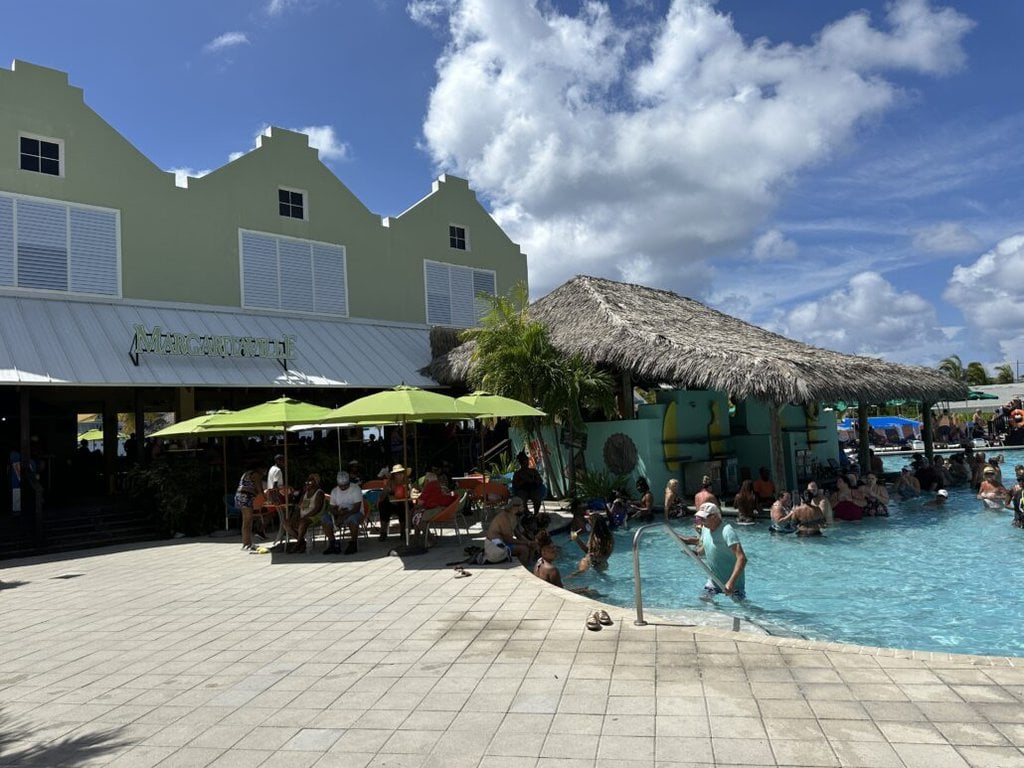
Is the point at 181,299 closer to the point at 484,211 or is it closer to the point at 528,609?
the point at 484,211

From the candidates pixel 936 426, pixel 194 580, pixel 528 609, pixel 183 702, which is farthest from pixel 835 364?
pixel 936 426

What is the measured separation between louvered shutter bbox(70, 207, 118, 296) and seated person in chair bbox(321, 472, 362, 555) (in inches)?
340

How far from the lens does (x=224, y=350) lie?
1553 cm

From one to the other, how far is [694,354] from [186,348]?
36.8 ft

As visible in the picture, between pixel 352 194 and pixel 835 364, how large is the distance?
14104 millimetres

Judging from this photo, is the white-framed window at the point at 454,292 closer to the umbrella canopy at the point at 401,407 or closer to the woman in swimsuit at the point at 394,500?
the woman in swimsuit at the point at 394,500

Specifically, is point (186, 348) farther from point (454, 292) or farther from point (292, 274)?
point (454, 292)

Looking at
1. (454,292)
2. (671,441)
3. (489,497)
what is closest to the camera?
(489,497)

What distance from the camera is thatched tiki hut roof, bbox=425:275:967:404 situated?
44.5 ft

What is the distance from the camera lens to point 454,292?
22.4 m

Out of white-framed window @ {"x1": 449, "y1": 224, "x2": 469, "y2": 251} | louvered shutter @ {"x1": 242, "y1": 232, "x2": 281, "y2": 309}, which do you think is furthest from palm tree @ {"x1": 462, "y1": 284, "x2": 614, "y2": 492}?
white-framed window @ {"x1": 449, "y1": 224, "x2": 469, "y2": 251}

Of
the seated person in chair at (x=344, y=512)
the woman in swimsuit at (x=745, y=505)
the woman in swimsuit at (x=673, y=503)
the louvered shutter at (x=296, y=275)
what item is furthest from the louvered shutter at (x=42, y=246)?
the woman in swimsuit at (x=745, y=505)

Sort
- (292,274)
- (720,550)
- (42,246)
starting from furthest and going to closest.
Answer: (292,274)
(42,246)
(720,550)

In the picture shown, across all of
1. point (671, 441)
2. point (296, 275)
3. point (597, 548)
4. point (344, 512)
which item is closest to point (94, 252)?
point (296, 275)
